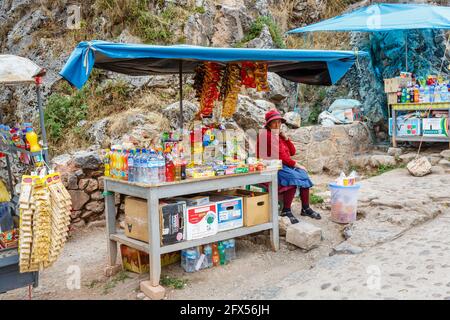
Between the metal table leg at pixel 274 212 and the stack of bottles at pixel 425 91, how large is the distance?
5.66m

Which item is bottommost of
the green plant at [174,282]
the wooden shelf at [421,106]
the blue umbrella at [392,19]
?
the green plant at [174,282]

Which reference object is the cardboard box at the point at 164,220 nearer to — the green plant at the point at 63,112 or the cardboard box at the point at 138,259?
the cardboard box at the point at 138,259

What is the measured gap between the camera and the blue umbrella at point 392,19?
9.22 meters

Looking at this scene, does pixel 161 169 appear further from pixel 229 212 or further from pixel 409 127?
pixel 409 127

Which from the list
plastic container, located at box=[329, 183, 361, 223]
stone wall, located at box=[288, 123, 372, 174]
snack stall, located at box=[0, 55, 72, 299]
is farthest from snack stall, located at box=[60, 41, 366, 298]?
stone wall, located at box=[288, 123, 372, 174]

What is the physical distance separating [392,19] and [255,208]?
6506 mm

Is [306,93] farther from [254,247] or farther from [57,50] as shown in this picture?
[254,247]

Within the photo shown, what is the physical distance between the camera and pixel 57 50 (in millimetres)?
10891

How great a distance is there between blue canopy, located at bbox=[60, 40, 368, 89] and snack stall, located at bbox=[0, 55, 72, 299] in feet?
1.24

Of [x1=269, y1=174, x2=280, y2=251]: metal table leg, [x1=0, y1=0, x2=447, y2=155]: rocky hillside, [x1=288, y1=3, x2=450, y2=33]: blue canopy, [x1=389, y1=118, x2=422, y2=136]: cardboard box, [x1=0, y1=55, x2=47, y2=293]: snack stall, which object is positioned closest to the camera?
[x1=0, y1=55, x2=47, y2=293]: snack stall

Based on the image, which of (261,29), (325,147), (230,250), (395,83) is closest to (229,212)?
(230,250)

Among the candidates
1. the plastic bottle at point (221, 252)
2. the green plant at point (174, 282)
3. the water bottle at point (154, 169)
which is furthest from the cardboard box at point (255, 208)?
the water bottle at point (154, 169)

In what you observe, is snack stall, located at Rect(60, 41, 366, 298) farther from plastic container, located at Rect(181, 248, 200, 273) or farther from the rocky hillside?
the rocky hillside

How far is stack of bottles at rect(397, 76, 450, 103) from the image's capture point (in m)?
9.39
